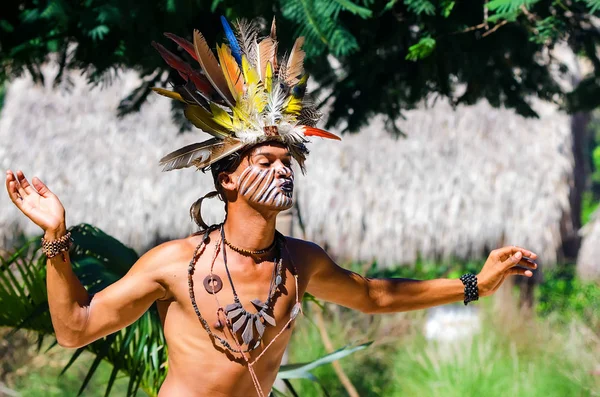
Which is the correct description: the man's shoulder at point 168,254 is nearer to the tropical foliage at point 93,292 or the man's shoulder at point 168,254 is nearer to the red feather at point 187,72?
the red feather at point 187,72

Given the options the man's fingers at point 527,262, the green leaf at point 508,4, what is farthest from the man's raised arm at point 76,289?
the green leaf at point 508,4

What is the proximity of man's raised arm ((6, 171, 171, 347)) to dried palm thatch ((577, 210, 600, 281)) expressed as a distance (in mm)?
8729

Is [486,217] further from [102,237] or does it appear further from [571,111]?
[102,237]

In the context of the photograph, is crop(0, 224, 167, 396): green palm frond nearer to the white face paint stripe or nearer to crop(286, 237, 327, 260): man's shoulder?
crop(286, 237, 327, 260): man's shoulder

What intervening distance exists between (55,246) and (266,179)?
0.58m

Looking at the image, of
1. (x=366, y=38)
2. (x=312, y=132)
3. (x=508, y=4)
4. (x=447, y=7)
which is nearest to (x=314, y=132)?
(x=312, y=132)

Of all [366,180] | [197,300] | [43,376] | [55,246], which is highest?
[55,246]

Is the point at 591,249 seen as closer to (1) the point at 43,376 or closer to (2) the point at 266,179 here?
(1) the point at 43,376

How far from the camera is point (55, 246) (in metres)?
2.17

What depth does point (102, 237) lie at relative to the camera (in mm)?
3725

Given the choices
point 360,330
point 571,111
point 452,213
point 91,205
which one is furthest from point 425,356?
point 91,205

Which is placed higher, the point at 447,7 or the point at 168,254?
the point at 447,7

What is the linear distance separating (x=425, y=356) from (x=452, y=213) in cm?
214

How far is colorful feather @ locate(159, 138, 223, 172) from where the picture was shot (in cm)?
239
